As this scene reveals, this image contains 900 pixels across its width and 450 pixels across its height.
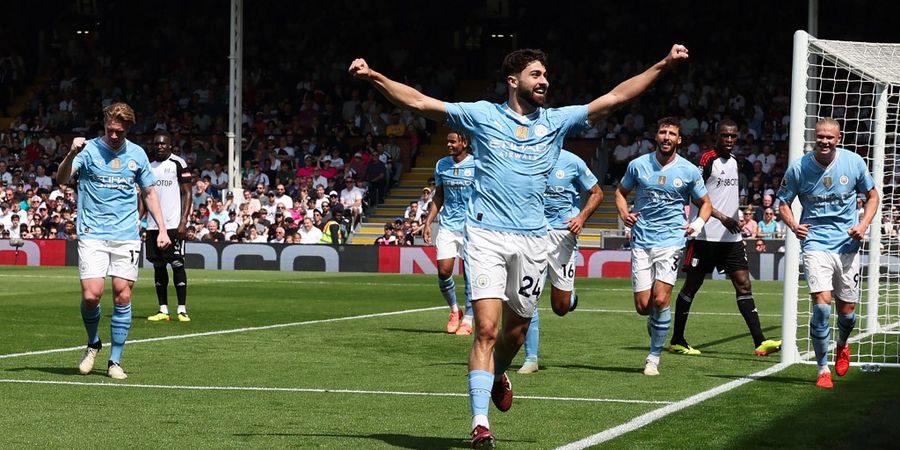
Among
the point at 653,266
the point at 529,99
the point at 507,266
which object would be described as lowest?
the point at 653,266

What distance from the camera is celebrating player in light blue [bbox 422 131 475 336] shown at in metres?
14.9

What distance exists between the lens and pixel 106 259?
11133 mm

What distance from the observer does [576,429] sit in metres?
8.38

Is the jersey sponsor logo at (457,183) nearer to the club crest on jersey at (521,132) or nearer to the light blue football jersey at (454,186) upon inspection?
the light blue football jersey at (454,186)

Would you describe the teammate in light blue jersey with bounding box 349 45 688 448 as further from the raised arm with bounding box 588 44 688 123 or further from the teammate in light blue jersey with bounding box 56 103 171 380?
the teammate in light blue jersey with bounding box 56 103 171 380

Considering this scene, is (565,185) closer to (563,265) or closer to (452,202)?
(452,202)

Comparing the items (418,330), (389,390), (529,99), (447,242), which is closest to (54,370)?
(389,390)

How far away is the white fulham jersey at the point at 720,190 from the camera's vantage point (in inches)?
548

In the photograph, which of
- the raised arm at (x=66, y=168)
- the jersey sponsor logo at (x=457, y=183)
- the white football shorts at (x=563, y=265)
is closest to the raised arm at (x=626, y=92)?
the white football shorts at (x=563, y=265)

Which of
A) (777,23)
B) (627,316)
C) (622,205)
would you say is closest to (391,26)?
(777,23)

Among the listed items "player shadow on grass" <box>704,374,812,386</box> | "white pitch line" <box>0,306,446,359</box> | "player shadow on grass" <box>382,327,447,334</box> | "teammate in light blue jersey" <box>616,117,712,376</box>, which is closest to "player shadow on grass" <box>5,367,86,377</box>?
"white pitch line" <box>0,306,446,359</box>

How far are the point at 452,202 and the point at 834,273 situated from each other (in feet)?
16.7

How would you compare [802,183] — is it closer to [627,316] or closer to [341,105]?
[627,316]

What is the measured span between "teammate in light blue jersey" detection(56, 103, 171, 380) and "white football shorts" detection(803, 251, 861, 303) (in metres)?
5.07
